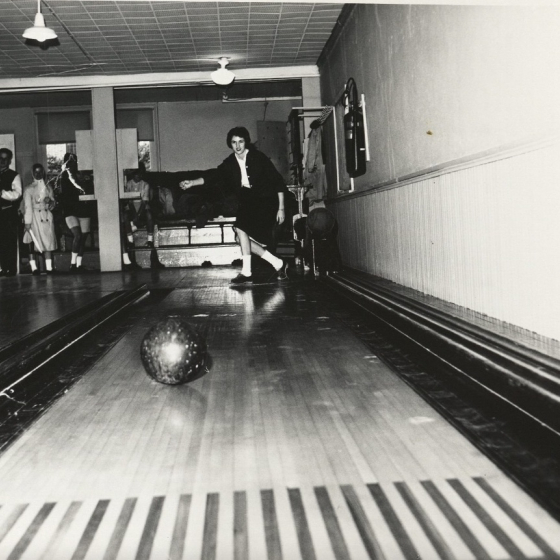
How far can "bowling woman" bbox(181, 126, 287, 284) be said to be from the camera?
6.90 metres

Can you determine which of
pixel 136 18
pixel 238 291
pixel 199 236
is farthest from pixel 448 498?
pixel 199 236

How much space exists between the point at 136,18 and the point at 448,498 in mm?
7379

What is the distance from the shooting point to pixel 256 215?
7.11m

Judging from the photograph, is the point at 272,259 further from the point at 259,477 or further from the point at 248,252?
the point at 259,477

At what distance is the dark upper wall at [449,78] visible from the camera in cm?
278

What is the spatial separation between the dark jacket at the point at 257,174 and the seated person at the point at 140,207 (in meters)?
4.38

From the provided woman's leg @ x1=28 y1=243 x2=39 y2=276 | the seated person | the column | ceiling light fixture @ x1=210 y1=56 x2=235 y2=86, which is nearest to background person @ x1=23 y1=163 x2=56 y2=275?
woman's leg @ x1=28 y1=243 x2=39 y2=276

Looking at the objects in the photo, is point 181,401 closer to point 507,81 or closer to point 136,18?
point 507,81

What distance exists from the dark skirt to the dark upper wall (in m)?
1.01

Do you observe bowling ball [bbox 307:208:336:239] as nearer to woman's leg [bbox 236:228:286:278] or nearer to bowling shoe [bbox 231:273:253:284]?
woman's leg [bbox 236:228:286:278]

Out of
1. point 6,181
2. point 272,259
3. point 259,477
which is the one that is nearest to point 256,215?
point 272,259

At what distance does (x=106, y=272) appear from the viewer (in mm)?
10406

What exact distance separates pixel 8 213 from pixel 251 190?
471cm

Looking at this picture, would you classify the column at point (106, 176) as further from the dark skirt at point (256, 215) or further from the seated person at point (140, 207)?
the dark skirt at point (256, 215)
